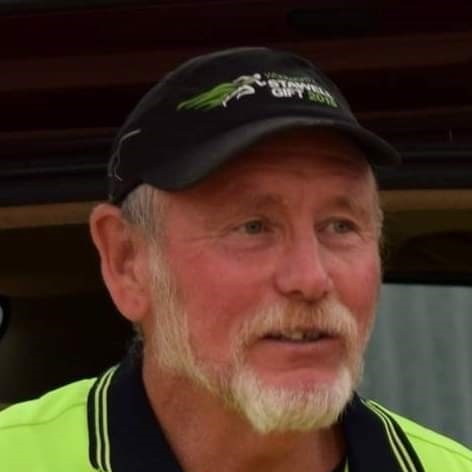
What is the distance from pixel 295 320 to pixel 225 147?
24cm

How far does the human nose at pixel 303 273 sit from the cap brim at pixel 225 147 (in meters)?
0.15

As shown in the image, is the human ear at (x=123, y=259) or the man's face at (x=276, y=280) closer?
the man's face at (x=276, y=280)

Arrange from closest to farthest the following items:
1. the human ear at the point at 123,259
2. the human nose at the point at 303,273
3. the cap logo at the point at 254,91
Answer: the human nose at the point at 303,273, the cap logo at the point at 254,91, the human ear at the point at 123,259

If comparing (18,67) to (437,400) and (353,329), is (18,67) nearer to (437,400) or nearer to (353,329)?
(353,329)

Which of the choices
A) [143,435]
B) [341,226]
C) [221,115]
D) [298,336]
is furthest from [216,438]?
[221,115]

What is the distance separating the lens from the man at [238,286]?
6.64ft

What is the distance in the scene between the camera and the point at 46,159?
2.56 meters

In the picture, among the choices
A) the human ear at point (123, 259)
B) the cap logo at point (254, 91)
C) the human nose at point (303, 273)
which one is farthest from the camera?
the human ear at point (123, 259)

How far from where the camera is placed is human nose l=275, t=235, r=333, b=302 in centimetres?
198

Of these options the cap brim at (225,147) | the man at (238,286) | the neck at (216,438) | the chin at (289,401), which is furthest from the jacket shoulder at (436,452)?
the cap brim at (225,147)

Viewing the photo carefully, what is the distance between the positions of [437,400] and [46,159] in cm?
81

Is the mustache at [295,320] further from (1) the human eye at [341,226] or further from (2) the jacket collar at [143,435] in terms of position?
(2) the jacket collar at [143,435]

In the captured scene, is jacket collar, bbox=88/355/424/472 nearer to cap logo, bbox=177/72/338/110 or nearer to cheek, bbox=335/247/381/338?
cheek, bbox=335/247/381/338

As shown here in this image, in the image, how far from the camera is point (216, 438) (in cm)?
216
